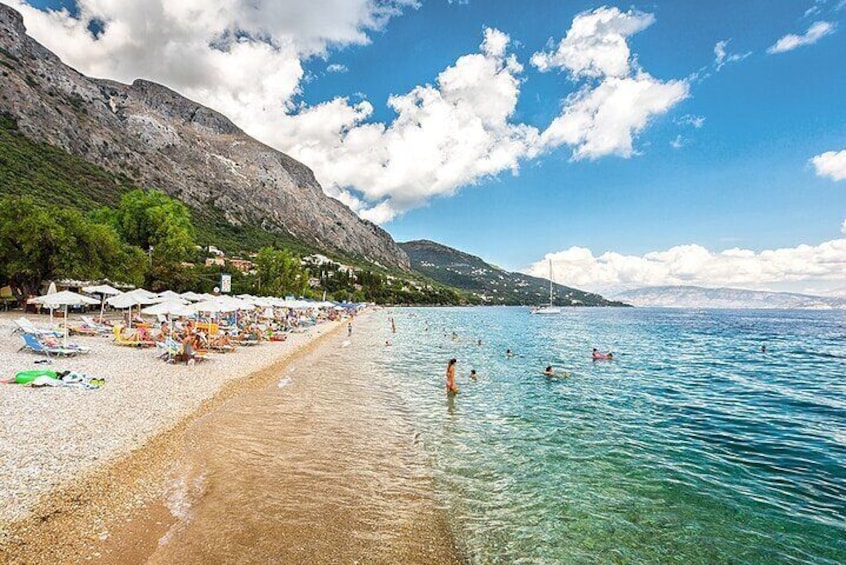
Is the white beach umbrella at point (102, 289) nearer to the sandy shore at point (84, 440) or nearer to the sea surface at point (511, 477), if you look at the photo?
the sandy shore at point (84, 440)

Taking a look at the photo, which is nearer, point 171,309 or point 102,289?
point 171,309

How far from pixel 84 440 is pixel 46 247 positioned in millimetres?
31514

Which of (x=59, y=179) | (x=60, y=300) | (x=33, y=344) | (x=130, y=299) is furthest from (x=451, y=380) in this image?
(x=59, y=179)

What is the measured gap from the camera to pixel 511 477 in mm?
9211

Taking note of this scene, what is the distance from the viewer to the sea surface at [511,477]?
21.4 feet

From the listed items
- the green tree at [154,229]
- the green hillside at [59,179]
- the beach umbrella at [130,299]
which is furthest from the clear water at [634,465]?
→ the green hillside at [59,179]

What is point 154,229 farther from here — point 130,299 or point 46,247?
point 130,299

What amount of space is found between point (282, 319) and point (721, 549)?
44384mm

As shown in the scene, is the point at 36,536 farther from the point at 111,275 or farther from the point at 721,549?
the point at 111,275

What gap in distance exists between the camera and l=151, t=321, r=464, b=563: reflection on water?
19.8 feet

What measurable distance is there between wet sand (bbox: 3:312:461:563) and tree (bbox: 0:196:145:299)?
29332mm

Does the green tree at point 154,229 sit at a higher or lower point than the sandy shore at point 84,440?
higher

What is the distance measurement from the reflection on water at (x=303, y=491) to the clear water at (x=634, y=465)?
2.24 feet

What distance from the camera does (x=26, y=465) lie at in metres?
7.49
